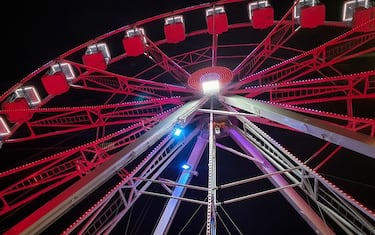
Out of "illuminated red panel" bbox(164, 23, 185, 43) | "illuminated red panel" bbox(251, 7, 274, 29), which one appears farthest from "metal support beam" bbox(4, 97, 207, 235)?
"illuminated red panel" bbox(251, 7, 274, 29)

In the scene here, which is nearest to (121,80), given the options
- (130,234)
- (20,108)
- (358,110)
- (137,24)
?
(137,24)

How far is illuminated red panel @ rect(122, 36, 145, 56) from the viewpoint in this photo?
1152cm

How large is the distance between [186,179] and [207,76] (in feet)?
9.04

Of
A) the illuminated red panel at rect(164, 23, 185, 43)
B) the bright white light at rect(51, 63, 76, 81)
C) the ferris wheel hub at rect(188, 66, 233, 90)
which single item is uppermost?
the illuminated red panel at rect(164, 23, 185, 43)

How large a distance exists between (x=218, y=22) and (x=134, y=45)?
2.49 meters

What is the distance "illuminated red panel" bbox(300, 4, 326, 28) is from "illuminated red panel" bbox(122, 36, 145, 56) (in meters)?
4.47

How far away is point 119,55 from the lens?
40.6 feet

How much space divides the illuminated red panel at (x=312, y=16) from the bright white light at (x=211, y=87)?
9.19 feet

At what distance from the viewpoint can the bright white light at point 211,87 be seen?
33.7ft

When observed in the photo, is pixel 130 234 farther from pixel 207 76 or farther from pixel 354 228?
pixel 354 228

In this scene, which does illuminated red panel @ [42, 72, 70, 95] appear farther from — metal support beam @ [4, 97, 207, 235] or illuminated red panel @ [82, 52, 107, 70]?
metal support beam @ [4, 97, 207, 235]

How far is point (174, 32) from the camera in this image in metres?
11.9

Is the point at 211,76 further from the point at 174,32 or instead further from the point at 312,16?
the point at 312,16

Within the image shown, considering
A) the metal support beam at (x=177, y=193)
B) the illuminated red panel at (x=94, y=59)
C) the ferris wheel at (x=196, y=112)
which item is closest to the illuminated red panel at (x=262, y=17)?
the ferris wheel at (x=196, y=112)
